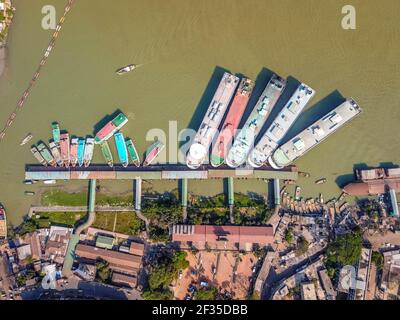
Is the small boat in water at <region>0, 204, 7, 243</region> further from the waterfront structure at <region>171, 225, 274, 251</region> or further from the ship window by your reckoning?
the ship window

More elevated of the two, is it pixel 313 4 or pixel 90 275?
pixel 313 4

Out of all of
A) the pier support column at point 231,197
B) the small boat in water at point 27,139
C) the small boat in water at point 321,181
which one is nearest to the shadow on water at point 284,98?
the pier support column at point 231,197

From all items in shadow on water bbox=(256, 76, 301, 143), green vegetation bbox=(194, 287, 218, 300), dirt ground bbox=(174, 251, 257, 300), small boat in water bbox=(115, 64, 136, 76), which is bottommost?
green vegetation bbox=(194, 287, 218, 300)

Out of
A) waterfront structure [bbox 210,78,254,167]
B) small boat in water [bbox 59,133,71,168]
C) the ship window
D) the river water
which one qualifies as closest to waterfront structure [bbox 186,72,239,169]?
waterfront structure [bbox 210,78,254,167]

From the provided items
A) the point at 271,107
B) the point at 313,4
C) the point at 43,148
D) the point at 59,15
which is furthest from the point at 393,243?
the point at 59,15

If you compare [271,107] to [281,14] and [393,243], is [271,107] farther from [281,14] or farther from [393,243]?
[393,243]
